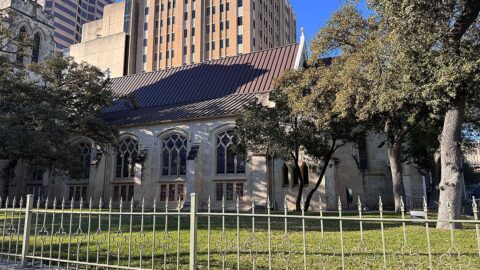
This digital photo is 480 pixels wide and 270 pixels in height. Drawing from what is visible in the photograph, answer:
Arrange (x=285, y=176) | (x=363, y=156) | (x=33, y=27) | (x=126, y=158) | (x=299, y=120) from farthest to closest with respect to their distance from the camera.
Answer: (x=33, y=27) < (x=126, y=158) < (x=363, y=156) < (x=285, y=176) < (x=299, y=120)

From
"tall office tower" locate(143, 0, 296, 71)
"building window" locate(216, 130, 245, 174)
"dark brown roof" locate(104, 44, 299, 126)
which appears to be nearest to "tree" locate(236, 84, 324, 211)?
"dark brown roof" locate(104, 44, 299, 126)

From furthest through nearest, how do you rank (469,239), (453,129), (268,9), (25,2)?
1. (268,9)
2. (25,2)
3. (453,129)
4. (469,239)

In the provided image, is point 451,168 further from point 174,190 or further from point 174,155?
point 174,155

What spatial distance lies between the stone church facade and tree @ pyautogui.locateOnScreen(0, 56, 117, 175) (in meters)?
2.79

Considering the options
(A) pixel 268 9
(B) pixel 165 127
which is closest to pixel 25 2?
(B) pixel 165 127

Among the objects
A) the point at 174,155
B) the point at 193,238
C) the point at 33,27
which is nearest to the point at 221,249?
the point at 193,238

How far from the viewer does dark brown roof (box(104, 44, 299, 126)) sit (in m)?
29.1

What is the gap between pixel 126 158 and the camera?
104 feet

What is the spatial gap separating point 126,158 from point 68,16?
313ft

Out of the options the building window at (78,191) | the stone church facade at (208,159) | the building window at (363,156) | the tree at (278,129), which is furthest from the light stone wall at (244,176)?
the tree at (278,129)

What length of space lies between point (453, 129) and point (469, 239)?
12.6 ft

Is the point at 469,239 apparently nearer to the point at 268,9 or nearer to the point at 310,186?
the point at 310,186

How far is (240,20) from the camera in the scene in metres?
68.5

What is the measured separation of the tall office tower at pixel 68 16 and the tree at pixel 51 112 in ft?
275
